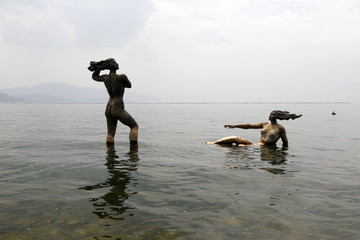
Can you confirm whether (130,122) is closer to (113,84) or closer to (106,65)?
(113,84)

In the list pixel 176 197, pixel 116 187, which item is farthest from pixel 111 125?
pixel 176 197

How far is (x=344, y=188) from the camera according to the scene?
610 centimetres

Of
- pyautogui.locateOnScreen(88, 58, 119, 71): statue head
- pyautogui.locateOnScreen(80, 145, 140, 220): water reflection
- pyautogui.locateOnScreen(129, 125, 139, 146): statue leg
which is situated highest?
pyautogui.locateOnScreen(88, 58, 119, 71): statue head

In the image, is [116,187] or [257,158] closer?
[116,187]

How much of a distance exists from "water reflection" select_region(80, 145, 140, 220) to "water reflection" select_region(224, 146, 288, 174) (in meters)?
2.99

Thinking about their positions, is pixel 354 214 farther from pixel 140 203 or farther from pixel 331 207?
pixel 140 203

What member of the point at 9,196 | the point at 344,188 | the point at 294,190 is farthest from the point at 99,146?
the point at 344,188

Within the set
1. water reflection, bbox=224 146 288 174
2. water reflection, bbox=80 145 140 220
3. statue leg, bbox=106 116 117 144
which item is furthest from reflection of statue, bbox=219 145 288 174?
statue leg, bbox=106 116 117 144

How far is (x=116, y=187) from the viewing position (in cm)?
574

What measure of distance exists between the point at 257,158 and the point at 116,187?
17.7 feet

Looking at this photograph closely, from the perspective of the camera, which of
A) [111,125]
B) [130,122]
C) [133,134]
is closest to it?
[130,122]

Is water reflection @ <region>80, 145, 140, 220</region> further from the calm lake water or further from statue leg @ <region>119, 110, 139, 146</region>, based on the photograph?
statue leg @ <region>119, 110, 139, 146</region>

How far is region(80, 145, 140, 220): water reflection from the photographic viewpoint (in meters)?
4.46

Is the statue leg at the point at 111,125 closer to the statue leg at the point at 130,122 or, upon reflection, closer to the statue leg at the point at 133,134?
the statue leg at the point at 130,122
